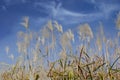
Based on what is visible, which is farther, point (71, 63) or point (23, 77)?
point (23, 77)

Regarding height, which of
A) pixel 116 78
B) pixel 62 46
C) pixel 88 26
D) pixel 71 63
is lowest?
pixel 116 78

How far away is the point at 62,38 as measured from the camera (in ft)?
13.8

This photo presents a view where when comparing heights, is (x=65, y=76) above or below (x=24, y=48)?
below

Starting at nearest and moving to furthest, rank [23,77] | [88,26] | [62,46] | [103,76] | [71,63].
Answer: [103,76]
[71,63]
[23,77]
[62,46]
[88,26]

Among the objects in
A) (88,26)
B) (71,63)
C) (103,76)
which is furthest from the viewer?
(88,26)

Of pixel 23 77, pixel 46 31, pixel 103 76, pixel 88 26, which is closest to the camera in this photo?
pixel 103 76

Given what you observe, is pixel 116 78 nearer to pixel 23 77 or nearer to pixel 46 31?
pixel 23 77

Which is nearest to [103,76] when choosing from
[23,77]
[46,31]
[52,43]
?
[23,77]

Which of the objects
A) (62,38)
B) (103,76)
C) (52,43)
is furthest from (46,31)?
(103,76)

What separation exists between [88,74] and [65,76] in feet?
0.73

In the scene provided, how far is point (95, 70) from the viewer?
2.79 meters

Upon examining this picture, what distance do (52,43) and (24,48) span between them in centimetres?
45

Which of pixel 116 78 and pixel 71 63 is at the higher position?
pixel 71 63

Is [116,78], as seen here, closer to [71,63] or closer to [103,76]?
[103,76]
